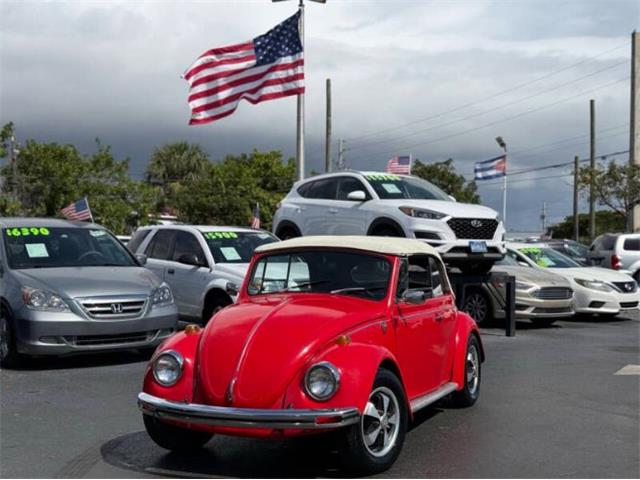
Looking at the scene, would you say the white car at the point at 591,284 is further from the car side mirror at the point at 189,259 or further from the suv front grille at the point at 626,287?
the car side mirror at the point at 189,259

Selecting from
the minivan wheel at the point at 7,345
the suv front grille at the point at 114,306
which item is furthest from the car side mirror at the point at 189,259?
the minivan wheel at the point at 7,345

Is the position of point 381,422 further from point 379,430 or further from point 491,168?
point 491,168

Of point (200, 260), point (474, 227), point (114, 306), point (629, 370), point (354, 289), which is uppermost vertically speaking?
point (474, 227)

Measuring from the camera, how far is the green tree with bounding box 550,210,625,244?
66069 mm

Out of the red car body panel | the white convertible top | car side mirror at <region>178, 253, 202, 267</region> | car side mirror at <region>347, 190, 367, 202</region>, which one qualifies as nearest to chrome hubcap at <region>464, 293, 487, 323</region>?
car side mirror at <region>347, 190, 367, 202</region>

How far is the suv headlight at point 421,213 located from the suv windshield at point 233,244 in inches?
91.9

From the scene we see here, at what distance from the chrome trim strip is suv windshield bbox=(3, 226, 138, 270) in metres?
5.51

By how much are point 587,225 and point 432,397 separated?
235 feet

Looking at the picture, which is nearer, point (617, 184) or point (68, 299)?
point (68, 299)

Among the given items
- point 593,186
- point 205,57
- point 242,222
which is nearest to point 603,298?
point 205,57

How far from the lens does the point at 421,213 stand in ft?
38.7

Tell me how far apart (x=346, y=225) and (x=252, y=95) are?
6997 mm

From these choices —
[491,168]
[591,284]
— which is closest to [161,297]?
[591,284]

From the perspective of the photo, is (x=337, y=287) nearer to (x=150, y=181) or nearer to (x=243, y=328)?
(x=243, y=328)
